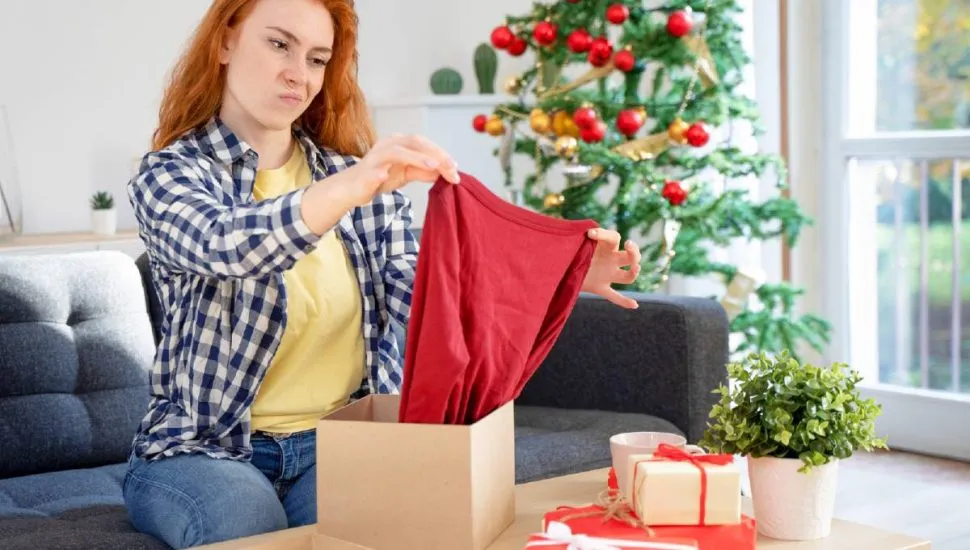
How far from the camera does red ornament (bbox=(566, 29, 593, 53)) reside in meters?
3.62

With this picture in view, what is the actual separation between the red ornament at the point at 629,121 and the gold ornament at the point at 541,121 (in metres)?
0.21

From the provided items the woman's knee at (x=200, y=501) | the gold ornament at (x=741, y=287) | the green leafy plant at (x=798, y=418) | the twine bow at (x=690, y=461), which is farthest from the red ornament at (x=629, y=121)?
the twine bow at (x=690, y=461)

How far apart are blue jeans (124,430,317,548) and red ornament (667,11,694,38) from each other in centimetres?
212

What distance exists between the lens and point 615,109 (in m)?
3.75

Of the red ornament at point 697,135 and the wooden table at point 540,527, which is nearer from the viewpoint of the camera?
the wooden table at point 540,527

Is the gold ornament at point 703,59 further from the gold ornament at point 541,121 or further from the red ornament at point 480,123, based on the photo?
the red ornament at point 480,123

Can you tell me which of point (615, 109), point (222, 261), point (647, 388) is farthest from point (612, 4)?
point (222, 261)

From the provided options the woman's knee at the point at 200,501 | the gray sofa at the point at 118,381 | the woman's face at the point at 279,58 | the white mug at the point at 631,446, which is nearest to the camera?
the white mug at the point at 631,446

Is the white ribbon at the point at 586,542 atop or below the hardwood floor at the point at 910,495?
atop

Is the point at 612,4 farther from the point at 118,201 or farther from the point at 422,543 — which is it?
the point at 422,543

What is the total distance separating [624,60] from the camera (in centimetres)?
361

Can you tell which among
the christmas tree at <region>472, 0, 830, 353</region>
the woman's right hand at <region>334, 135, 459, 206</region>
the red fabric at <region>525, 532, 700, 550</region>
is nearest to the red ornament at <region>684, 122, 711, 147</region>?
the christmas tree at <region>472, 0, 830, 353</region>

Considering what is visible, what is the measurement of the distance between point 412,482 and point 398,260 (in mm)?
666

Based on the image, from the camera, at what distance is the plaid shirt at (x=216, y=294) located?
1.65m
